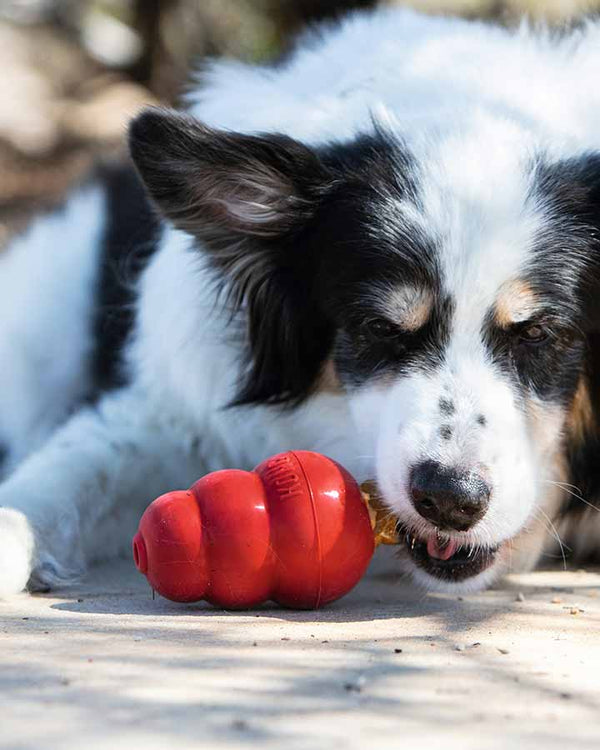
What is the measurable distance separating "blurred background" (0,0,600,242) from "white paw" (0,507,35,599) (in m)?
5.79

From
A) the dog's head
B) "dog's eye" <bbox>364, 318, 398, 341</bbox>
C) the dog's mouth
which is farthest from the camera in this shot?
"dog's eye" <bbox>364, 318, 398, 341</bbox>

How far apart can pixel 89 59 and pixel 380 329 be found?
27.9 ft

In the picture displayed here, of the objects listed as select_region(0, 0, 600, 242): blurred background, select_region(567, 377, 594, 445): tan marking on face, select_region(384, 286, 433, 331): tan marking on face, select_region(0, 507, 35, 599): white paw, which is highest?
select_region(0, 0, 600, 242): blurred background

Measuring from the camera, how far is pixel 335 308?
146 inches

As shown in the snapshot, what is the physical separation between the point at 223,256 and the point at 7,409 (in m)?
1.89

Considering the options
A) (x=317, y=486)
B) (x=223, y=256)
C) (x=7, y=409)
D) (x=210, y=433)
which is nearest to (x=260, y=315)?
(x=223, y=256)

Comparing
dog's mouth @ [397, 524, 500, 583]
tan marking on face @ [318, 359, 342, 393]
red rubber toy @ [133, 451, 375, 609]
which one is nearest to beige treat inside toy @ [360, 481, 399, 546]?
dog's mouth @ [397, 524, 500, 583]

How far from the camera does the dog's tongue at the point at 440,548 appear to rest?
329 centimetres

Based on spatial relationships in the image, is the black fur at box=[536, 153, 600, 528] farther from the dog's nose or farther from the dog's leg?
the dog's leg

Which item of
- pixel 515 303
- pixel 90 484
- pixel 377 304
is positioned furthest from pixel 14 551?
pixel 515 303

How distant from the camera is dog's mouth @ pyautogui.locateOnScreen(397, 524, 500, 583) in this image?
10.8ft

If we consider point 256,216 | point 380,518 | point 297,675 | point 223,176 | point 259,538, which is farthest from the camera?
point 256,216

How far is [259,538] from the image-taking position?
2.96 meters

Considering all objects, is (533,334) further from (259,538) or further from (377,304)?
(259,538)
